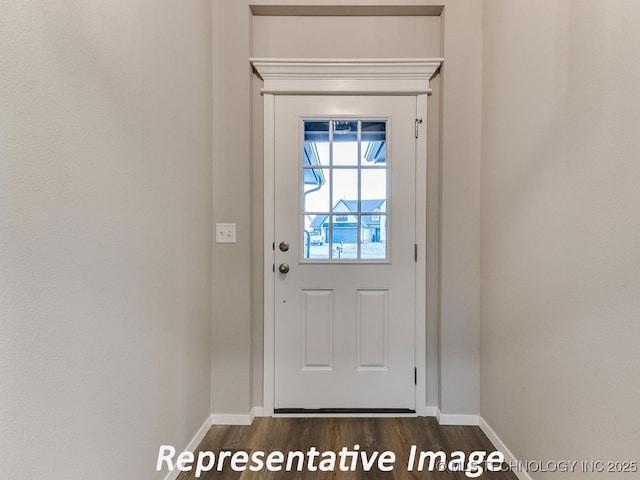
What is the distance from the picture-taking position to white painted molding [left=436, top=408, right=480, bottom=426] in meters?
1.90

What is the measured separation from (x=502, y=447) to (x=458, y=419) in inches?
11.2

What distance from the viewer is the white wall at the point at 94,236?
0.76 metres

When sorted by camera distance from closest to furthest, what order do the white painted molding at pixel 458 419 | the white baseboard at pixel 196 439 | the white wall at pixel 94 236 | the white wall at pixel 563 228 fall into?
the white wall at pixel 94 236
the white wall at pixel 563 228
the white baseboard at pixel 196 439
the white painted molding at pixel 458 419

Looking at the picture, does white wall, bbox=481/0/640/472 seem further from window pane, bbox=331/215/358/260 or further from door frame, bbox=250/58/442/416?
window pane, bbox=331/215/358/260

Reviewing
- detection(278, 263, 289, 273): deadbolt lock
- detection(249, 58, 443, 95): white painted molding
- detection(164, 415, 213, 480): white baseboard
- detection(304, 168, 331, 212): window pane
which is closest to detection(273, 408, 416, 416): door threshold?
detection(164, 415, 213, 480): white baseboard

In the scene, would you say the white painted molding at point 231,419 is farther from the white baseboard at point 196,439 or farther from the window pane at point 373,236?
the window pane at point 373,236

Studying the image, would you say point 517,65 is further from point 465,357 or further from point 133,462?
point 133,462

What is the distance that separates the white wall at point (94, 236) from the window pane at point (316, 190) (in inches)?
28.1

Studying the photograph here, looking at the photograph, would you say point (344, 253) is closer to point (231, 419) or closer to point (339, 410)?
point (339, 410)

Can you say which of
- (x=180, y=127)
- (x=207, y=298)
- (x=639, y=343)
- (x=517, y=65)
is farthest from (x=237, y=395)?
(x=517, y=65)

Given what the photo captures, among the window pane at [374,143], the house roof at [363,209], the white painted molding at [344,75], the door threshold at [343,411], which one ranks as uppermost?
the white painted molding at [344,75]

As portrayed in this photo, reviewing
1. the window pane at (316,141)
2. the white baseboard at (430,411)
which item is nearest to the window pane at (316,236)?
the window pane at (316,141)

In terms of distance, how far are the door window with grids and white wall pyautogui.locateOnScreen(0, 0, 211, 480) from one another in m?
0.74

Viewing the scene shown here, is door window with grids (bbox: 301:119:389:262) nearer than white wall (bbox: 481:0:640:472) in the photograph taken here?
No
